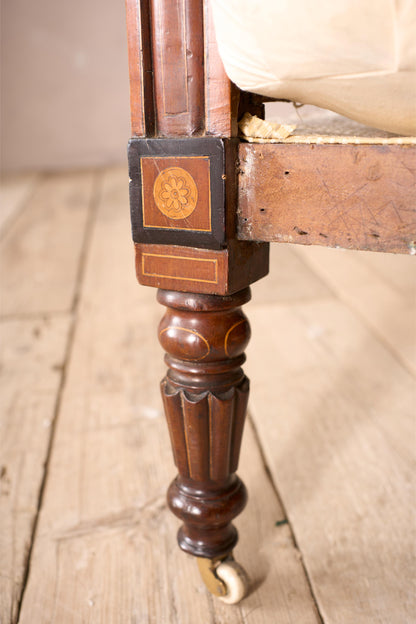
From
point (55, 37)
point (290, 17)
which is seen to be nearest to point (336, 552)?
point (290, 17)

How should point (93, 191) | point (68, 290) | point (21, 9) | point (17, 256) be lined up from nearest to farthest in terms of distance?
point (68, 290), point (17, 256), point (93, 191), point (21, 9)

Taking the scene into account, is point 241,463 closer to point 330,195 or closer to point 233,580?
point 233,580

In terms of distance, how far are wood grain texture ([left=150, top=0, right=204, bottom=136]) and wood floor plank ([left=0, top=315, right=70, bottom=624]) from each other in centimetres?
49

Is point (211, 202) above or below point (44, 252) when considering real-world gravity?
above

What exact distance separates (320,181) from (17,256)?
63.6 inches

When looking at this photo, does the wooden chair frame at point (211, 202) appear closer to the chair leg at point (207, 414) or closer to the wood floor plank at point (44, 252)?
the chair leg at point (207, 414)

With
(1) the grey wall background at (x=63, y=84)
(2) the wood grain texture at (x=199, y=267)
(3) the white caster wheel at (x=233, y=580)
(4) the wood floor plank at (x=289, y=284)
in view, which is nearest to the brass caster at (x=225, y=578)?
(3) the white caster wheel at (x=233, y=580)


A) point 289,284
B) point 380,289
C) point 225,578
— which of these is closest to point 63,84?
→ point 289,284

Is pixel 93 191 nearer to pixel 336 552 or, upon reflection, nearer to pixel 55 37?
pixel 55 37

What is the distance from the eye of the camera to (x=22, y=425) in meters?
0.88

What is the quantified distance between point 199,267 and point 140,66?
0.16m

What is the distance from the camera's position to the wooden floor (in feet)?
1.86

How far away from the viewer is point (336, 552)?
0.62 meters

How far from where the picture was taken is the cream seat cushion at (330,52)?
1.03 feet
